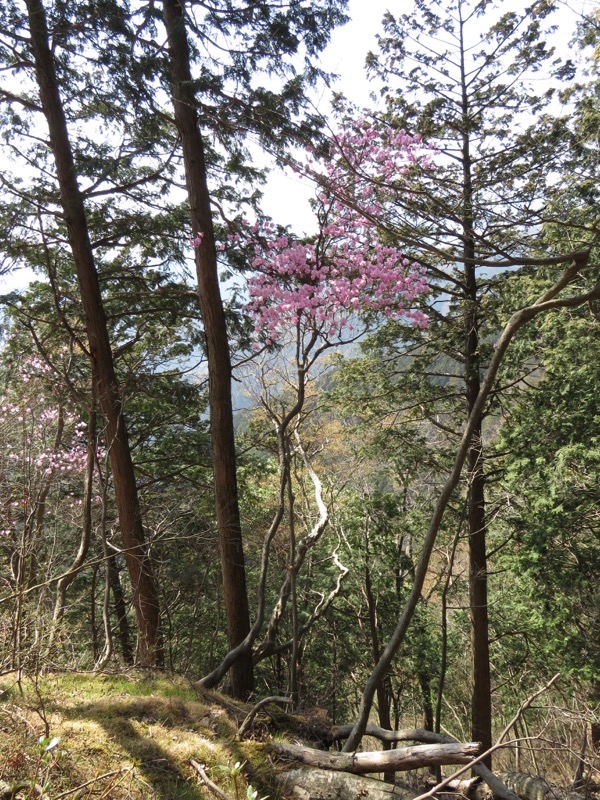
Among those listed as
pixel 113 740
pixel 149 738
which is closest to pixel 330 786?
pixel 149 738

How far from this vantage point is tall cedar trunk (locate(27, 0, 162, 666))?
215 inches

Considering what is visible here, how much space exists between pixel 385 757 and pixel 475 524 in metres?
5.18

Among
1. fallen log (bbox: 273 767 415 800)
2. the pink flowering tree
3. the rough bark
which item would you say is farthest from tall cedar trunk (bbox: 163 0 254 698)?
the rough bark

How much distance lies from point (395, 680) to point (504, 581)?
3.36 m

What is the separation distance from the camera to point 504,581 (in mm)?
10828

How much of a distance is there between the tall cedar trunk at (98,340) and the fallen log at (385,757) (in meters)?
2.98

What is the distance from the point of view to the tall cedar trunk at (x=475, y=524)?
6.90 metres

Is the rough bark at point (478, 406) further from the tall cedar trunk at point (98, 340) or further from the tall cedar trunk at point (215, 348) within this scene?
the tall cedar trunk at point (98, 340)

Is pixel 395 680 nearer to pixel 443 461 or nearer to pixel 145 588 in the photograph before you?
pixel 443 461

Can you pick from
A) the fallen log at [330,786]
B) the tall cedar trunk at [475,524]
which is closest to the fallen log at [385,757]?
the fallen log at [330,786]

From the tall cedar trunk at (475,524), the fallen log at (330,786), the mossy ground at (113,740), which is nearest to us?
the mossy ground at (113,740)

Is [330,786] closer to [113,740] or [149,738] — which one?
[149,738]

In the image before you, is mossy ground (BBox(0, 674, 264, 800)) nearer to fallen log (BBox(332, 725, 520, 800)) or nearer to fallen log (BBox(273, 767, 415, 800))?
fallen log (BBox(273, 767, 415, 800))

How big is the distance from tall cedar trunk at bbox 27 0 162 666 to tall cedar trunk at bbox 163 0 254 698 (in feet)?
3.34
